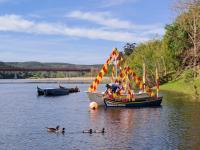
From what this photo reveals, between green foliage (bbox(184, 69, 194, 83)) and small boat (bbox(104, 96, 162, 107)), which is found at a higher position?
green foliage (bbox(184, 69, 194, 83))

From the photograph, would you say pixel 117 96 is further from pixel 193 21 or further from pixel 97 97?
pixel 193 21

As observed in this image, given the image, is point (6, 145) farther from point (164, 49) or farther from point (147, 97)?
point (164, 49)

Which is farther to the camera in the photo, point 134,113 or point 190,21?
point 190,21

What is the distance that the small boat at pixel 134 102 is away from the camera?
81.9 m

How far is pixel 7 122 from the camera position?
64.9 meters

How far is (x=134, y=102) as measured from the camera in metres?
82.8

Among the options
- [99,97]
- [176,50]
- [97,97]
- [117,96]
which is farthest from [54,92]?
[117,96]

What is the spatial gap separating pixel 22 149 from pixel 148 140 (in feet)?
41.6

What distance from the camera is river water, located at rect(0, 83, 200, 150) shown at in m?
46.1

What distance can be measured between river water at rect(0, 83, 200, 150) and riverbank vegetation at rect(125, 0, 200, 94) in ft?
87.2

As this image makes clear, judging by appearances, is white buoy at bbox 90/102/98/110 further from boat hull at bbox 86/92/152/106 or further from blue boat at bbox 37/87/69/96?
blue boat at bbox 37/87/69/96

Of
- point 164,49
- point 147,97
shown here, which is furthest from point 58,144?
point 164,49

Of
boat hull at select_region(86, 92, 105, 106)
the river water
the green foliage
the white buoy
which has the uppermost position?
the green foliage

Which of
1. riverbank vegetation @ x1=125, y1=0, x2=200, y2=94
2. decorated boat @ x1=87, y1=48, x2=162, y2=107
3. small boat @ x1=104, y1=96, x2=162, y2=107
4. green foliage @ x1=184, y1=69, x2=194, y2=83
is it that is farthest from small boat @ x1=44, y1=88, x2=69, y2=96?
small boat @ x1=104, y1=96, x2=162, y2=107
